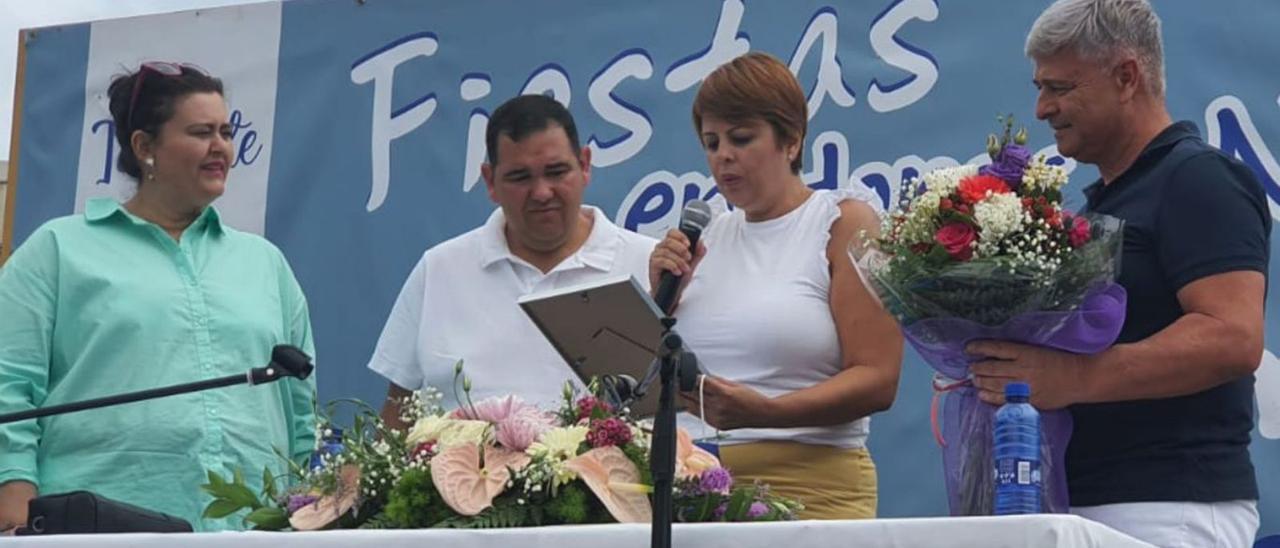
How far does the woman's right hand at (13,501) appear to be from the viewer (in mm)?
3381

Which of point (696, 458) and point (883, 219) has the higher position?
point (883, 219)

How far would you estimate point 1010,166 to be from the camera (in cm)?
264

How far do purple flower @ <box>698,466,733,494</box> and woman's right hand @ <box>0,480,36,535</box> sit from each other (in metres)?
1.50

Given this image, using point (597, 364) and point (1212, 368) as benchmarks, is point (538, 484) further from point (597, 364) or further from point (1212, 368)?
point (1212, 368)

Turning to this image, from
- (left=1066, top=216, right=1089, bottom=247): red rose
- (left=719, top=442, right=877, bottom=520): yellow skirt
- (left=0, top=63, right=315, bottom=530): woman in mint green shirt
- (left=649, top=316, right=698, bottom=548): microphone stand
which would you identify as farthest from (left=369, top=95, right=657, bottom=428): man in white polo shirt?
(left=649, top=316, right=698, bottom=548): microphone stand

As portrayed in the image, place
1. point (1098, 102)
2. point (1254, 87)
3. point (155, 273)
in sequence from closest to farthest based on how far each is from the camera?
point (1098, 102) → point (155, 273) → point (1254, 87)

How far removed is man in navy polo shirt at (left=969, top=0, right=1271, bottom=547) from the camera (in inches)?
103

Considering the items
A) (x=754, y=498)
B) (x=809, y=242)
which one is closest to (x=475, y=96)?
(x=809, y=242)

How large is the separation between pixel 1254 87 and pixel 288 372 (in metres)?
2.30

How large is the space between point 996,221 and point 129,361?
1799 millimetres

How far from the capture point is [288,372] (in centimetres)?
273

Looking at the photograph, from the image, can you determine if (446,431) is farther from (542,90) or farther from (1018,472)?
(542,90)

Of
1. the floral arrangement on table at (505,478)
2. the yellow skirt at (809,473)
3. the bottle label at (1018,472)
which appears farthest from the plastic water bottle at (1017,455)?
the yellow skirt at (809,473)

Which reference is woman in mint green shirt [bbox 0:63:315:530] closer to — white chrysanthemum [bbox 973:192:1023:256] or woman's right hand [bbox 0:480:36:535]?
woman's right hand [bbox 0:480:36:535]
